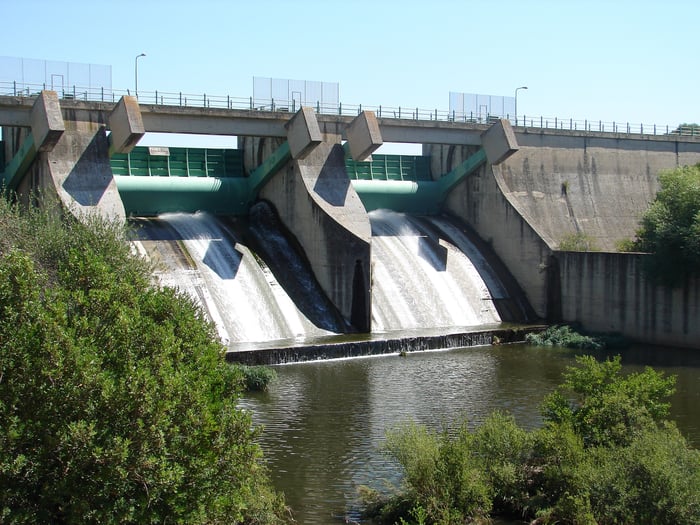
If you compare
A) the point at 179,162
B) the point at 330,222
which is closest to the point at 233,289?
the point at 330,222

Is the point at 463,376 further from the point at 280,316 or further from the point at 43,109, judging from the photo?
the point at 43,109

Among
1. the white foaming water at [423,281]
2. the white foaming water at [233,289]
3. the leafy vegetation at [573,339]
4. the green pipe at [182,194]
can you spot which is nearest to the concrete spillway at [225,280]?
the white foaming water at [233,289]

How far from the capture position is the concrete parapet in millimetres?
33688

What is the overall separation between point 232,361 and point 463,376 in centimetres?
660

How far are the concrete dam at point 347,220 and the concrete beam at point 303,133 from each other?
63 millimetres

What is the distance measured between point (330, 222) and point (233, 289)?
442cm

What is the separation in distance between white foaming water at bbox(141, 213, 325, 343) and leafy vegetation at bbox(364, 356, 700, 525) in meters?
14.0

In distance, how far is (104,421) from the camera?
40.1 feet

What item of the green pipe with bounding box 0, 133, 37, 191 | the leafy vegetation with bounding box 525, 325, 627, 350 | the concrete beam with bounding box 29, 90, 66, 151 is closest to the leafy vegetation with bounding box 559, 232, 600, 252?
the leafy vegetation with bounding box 525, 325, 627, 350

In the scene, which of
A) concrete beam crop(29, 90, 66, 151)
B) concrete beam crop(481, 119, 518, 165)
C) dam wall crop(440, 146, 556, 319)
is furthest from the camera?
concrete beam crop(481, 119, 518, 165)

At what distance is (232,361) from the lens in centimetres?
2714

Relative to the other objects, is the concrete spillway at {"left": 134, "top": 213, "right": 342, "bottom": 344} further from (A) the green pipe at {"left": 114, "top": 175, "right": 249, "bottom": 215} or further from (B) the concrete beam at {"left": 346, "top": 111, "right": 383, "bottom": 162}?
(B) the concrete beam at {"left": 346, "top": 111, "right": 383, "bottom": 162}

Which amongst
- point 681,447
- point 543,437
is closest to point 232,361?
point 543,437

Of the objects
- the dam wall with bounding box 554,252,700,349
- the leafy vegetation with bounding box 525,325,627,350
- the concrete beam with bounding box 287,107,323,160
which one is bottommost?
the leafy vegetation with bounding box 525,325,627,350
